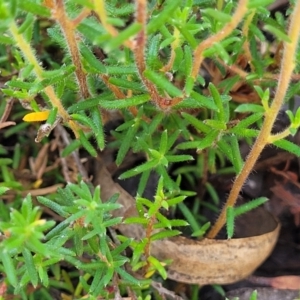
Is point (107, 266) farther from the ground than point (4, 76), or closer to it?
closer to it

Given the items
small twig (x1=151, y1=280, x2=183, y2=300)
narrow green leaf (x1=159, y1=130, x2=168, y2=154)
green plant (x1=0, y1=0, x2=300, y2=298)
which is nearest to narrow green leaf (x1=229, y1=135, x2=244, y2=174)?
green plant (x1=0, y1=0, x2=300, y2=298)

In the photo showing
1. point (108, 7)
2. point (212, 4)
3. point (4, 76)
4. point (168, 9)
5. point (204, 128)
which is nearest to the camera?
point (168, 9)

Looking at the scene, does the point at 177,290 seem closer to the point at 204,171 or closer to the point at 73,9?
the point at 204,171

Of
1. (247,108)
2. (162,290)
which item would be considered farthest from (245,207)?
(247,108)

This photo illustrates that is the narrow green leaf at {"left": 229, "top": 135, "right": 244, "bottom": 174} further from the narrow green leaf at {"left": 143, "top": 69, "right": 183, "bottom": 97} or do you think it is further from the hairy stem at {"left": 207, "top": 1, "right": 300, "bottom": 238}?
the narrow green leaf at {"left": 143, "top": 69, "right": 183, "bottom": 97}

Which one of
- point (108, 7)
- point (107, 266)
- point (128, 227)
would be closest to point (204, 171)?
point (128, 227)

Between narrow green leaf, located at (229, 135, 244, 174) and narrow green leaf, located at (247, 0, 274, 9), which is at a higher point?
narrow green leaf, located at (247, 0, 274, 9)
